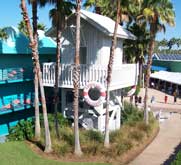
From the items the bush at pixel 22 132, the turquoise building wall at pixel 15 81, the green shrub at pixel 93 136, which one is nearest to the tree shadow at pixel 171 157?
the green shrub at pixel 93 136

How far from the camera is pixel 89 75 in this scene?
20891 mm

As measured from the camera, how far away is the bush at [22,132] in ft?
66.5

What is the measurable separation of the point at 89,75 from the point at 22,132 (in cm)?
568

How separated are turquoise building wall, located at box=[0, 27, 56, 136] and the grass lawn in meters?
3.40

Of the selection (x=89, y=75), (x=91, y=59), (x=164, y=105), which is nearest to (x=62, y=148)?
(x=89, y=75)

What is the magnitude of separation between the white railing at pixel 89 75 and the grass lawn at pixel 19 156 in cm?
532

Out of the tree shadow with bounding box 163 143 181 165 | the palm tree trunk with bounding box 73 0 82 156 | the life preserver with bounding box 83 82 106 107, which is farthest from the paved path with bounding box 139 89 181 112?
the palm tree trunk with bounding box 73 0 82 156

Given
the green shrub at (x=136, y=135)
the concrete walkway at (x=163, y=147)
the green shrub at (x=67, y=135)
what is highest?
the green shrub at (x=67, y=135)

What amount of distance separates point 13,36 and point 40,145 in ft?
31.4

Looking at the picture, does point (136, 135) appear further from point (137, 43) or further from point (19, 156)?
point (137, 43)

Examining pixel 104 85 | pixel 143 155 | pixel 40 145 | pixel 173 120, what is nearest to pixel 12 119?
pixel 40 145

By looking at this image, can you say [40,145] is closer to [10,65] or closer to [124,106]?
[10,65]

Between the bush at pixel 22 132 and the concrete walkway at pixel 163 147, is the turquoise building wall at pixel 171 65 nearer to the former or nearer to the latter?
the concrete walkway at pixel 163 147

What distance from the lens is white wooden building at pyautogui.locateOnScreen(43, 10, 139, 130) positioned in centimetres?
2105
